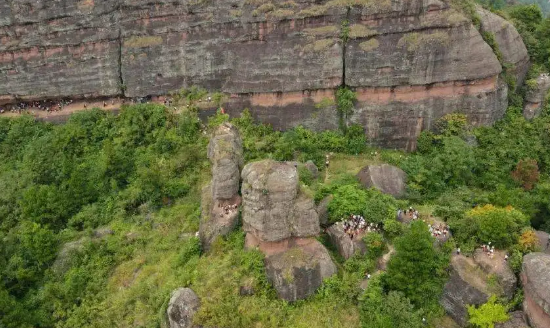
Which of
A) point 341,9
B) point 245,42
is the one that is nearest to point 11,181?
point 245,42

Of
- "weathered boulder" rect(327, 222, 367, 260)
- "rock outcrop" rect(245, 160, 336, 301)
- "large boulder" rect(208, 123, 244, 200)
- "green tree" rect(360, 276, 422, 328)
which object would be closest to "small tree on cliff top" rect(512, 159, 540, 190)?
"weathered boulder" rect(327, 222, 367, 260)

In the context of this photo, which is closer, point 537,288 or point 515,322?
point 537,288

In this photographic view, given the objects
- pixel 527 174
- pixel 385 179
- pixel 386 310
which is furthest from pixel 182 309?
pixel 527 174

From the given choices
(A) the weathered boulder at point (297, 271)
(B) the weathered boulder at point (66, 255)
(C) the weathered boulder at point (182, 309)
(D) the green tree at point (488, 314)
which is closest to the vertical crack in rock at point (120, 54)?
(B) the weathered boulder at point (66, 255)

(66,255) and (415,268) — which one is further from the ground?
(415,268)

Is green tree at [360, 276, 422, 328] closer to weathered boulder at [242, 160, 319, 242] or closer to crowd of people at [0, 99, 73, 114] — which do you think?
weathered boulder at [242, 160, 319, 242]

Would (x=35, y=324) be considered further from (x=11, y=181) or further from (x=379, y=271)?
(x=379, y=271)

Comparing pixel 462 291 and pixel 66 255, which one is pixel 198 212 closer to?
pixel 66 255

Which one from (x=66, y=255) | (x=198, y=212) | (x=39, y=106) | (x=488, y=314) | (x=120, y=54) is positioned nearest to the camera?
(x=488, y=314)
